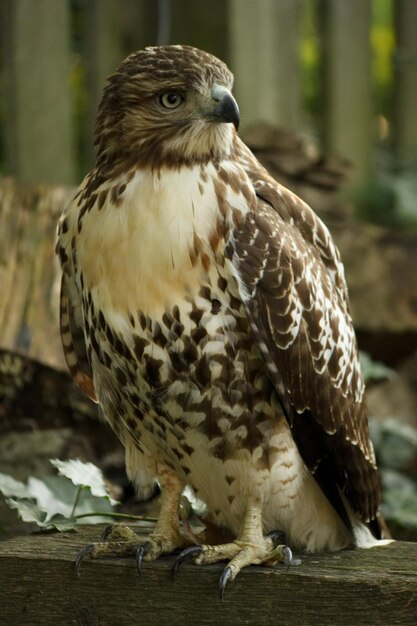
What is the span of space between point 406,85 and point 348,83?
25.7 inches

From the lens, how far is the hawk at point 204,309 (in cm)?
351

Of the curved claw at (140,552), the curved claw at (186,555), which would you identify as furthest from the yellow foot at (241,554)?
the curved claw at (140,552)

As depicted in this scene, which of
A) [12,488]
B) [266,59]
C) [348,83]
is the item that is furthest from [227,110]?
[348,83]

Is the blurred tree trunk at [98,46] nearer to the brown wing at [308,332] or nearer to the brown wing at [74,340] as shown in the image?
the brown wing at [74,340]

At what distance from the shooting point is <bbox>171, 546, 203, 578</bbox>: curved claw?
358 cm

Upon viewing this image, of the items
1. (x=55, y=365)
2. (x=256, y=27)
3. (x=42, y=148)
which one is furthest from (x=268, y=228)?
(x=256, y=27)

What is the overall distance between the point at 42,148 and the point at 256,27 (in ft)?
4.52

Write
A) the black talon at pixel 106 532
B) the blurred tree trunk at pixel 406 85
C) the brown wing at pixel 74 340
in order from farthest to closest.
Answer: the blurred tree trunk at pixel 406 85, the brown wing at pixel 74 340, the black talon at pixel 106 532

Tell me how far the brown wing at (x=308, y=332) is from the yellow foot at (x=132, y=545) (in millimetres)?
482

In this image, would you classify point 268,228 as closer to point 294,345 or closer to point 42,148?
point 294,345

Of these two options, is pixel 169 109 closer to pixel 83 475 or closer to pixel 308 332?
pixel 308 332

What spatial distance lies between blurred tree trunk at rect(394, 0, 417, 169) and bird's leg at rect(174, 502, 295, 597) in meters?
4.80

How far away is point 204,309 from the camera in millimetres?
3496

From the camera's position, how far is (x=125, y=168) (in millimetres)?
3602
